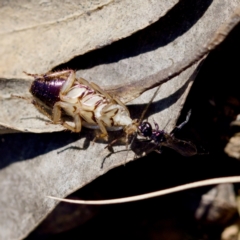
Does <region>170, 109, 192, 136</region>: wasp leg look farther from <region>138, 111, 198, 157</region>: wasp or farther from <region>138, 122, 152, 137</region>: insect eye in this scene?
<region>138, 122, 152, 137</region>: insect eye

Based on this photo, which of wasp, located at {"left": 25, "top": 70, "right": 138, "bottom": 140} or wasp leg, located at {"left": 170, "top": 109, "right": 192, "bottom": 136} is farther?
wasp, located at {"left": 25, "top": 70, "right": 138, "bottom": 140}

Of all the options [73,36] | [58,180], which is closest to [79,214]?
[58,180]

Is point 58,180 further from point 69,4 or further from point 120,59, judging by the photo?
point 69,4

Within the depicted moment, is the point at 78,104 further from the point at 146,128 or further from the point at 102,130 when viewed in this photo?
the point at 146,128

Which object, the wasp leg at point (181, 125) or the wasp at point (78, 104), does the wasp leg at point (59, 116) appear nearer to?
the wasp at point (78, 104)

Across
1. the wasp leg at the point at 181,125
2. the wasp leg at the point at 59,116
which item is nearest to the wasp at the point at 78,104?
the wasp leg at the point at 59,116

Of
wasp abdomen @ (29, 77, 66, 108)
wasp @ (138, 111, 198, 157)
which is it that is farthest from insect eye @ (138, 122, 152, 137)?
wasp abdomen @ (29, 77, 66, 108)
